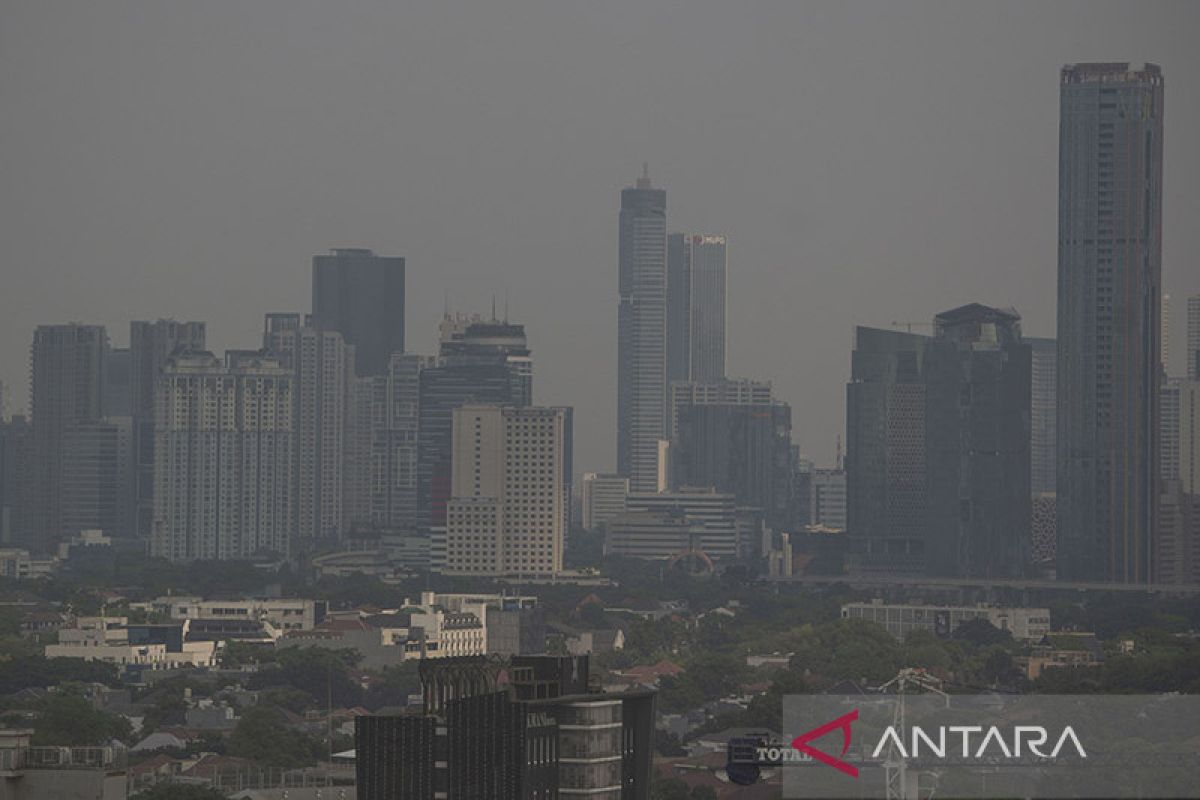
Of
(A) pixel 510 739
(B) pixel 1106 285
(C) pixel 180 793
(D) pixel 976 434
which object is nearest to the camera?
(A) pixel 510 739

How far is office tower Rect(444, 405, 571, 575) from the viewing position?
181000 mm

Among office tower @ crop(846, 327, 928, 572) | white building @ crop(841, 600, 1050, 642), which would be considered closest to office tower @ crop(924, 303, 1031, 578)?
office tower @ crop(846, 327, 928, 572)

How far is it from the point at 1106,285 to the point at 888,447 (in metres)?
18.3

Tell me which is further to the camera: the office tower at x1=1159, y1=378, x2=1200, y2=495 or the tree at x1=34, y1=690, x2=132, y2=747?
the office tower at x1=1159, y1=378, x2=1200, y2=495

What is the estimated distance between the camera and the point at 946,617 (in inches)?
5404

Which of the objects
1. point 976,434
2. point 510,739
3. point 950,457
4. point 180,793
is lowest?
point 180,793

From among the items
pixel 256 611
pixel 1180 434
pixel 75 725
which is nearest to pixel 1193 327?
pixel 1180 434

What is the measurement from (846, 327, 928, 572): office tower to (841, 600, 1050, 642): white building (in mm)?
50304

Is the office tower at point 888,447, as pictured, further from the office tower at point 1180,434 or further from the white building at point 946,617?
the white building at point 946,617

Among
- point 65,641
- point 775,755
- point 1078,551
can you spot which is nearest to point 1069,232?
point 1078,551

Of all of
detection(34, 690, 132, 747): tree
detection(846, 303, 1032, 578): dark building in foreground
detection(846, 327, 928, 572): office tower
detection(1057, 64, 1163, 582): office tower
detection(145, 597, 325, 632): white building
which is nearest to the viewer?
detection(34, 690, 132, 747): tree

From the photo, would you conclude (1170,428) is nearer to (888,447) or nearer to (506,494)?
(888,447)

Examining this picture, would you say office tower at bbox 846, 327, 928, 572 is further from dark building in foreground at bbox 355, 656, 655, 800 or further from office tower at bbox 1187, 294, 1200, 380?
dark building in foreground at bbox 355, 656, 655, 800

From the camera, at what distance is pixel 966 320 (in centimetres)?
19075
